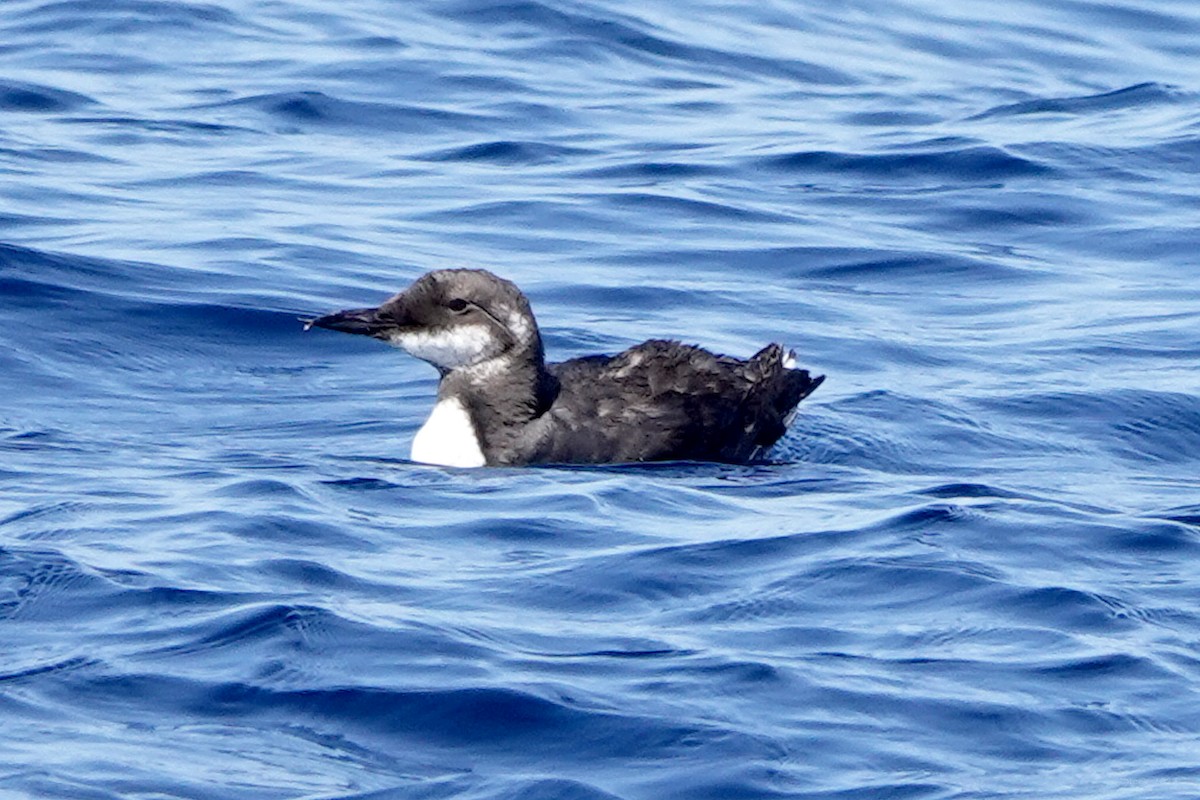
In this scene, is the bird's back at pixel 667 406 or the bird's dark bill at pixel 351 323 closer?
the bird's back at pixel 667 406

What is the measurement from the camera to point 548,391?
9273mm

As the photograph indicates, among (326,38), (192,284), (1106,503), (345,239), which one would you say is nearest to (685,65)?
(326,38)

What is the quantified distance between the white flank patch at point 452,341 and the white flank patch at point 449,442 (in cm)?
31

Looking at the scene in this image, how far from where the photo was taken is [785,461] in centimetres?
945

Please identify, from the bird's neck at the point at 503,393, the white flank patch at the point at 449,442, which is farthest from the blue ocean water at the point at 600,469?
the bird's neck at the point at 503,393

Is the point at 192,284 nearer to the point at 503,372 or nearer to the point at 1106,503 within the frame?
the point at 503,372

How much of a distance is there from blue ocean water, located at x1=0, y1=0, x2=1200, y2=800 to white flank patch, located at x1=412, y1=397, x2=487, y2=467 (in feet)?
0.46

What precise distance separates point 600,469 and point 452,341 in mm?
844

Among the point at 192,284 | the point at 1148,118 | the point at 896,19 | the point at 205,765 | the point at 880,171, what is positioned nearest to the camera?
the point at 205,765

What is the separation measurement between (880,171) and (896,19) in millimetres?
5246

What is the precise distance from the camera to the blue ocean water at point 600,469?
231 inches

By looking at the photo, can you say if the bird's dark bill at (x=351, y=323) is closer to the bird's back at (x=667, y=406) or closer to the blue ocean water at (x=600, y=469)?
the blue ocean water at (x=600, y=469)

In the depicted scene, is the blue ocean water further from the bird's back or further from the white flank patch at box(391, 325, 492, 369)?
the white flank patch at box(391, 325, 492, 369)

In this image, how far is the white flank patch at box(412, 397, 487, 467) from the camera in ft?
29.3
